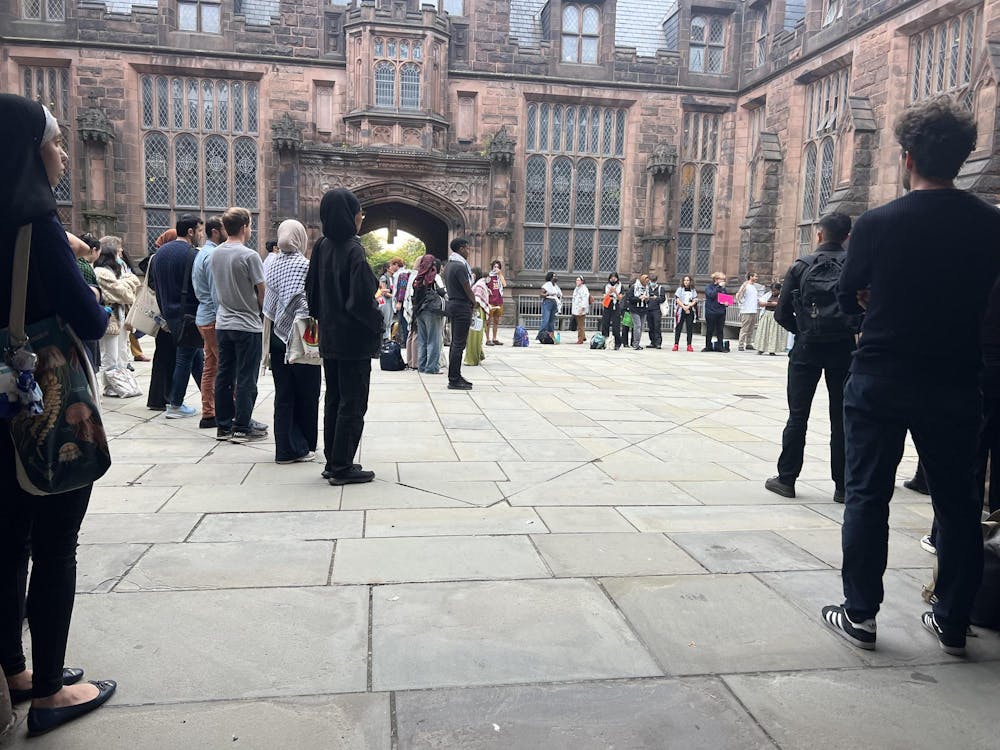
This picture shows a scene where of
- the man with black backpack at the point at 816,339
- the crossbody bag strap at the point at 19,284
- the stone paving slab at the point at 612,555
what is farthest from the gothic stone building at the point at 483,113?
the crossbody bag strap at the point at 19,284

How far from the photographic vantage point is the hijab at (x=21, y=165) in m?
2.01

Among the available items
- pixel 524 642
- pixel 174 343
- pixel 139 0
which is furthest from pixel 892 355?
pixel 139 0

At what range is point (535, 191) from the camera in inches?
893

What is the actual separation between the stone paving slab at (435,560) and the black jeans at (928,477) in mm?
1275

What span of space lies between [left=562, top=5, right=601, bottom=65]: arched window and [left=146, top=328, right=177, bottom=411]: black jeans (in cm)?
1787

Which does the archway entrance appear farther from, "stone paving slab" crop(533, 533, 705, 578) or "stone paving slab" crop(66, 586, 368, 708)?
"stone paving slab" crop(66, 586, 368, 708)

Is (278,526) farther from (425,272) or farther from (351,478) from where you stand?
(425,272)

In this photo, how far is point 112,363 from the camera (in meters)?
8.48

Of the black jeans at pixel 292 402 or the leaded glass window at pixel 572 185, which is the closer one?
the black jeans at pixel 292 402

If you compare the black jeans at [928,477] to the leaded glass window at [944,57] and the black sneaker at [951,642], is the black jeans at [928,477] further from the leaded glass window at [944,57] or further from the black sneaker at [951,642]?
the leaded glass window at [944,57]

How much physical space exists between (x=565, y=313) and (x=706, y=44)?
891cm

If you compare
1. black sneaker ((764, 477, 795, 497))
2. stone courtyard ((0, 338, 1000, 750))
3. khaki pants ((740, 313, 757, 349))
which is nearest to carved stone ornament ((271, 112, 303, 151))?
khaki pants ((740, 313, 757, 349))

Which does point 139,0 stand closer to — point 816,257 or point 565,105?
point 565,105

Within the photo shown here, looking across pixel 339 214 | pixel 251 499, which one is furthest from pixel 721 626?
pixel 339 214
